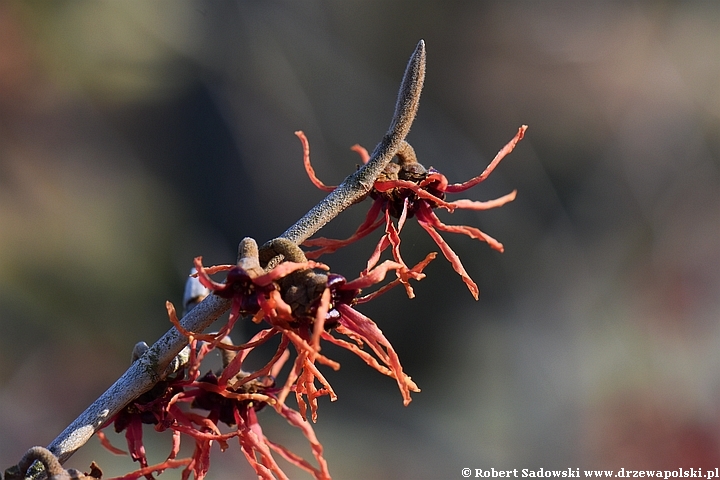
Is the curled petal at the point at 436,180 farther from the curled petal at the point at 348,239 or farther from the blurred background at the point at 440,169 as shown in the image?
the blurred background at the point at 440,169

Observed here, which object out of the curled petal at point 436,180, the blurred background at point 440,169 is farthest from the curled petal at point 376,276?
the blurred background at point 440,169

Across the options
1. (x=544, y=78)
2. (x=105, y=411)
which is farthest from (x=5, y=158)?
(x=105, y=411)

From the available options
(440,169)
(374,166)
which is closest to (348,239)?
(374,166)

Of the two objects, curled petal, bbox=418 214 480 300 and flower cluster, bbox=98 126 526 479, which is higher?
curled petal, bbox=418 214 480 300

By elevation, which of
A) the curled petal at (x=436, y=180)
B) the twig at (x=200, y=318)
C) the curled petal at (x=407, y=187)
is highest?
the curled petal at (x=436, y=180)

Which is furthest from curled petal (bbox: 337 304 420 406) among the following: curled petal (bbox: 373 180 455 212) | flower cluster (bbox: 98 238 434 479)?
curled petal (bbox: 373 180 455 212)

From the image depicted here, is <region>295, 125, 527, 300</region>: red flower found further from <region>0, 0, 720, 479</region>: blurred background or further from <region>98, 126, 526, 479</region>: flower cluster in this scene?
<region>0, 0, 720, 479</region>: blurred background

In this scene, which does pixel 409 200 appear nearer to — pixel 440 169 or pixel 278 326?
pixel 278 326
